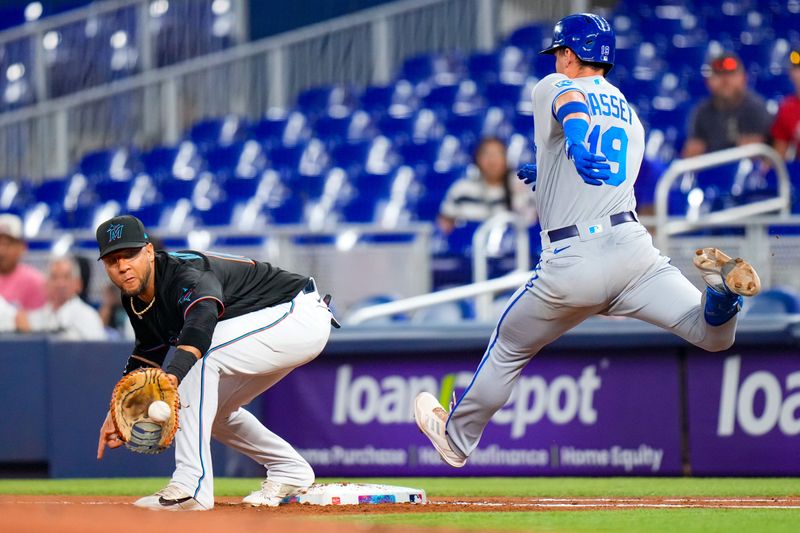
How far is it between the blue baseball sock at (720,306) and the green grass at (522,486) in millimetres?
1425

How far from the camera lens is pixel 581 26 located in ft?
19.4

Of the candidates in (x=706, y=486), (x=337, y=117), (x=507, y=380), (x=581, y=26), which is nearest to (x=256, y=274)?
(x=507, y=380)

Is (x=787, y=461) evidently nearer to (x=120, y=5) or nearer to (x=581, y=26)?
(x=581, y=26)

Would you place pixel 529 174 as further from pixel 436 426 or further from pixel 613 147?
pixel 436 426

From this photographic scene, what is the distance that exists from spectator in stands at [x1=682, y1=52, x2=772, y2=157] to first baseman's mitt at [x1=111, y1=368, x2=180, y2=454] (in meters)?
6.35

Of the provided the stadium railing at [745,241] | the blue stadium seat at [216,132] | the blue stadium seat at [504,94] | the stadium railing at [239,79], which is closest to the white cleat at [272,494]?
the stadium railing at [745,241]

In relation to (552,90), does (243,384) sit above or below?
below

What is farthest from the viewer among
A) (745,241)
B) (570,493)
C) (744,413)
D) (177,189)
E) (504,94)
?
(504,94)

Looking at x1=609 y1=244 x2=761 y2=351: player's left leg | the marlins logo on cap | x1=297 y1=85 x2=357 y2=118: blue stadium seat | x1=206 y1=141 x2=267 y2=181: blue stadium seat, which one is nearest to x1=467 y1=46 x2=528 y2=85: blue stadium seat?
x1=297 y1=85 x2=357 y2=118: blue stadium seat

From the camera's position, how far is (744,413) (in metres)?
8.10

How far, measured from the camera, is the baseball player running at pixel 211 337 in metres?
5.75

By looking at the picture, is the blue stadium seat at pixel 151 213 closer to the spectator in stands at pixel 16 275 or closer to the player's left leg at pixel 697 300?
the spectator in stands at pixel 16 275

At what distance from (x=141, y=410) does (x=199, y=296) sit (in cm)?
51

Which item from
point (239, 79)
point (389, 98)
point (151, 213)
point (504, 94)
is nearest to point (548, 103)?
point (151, 213)
